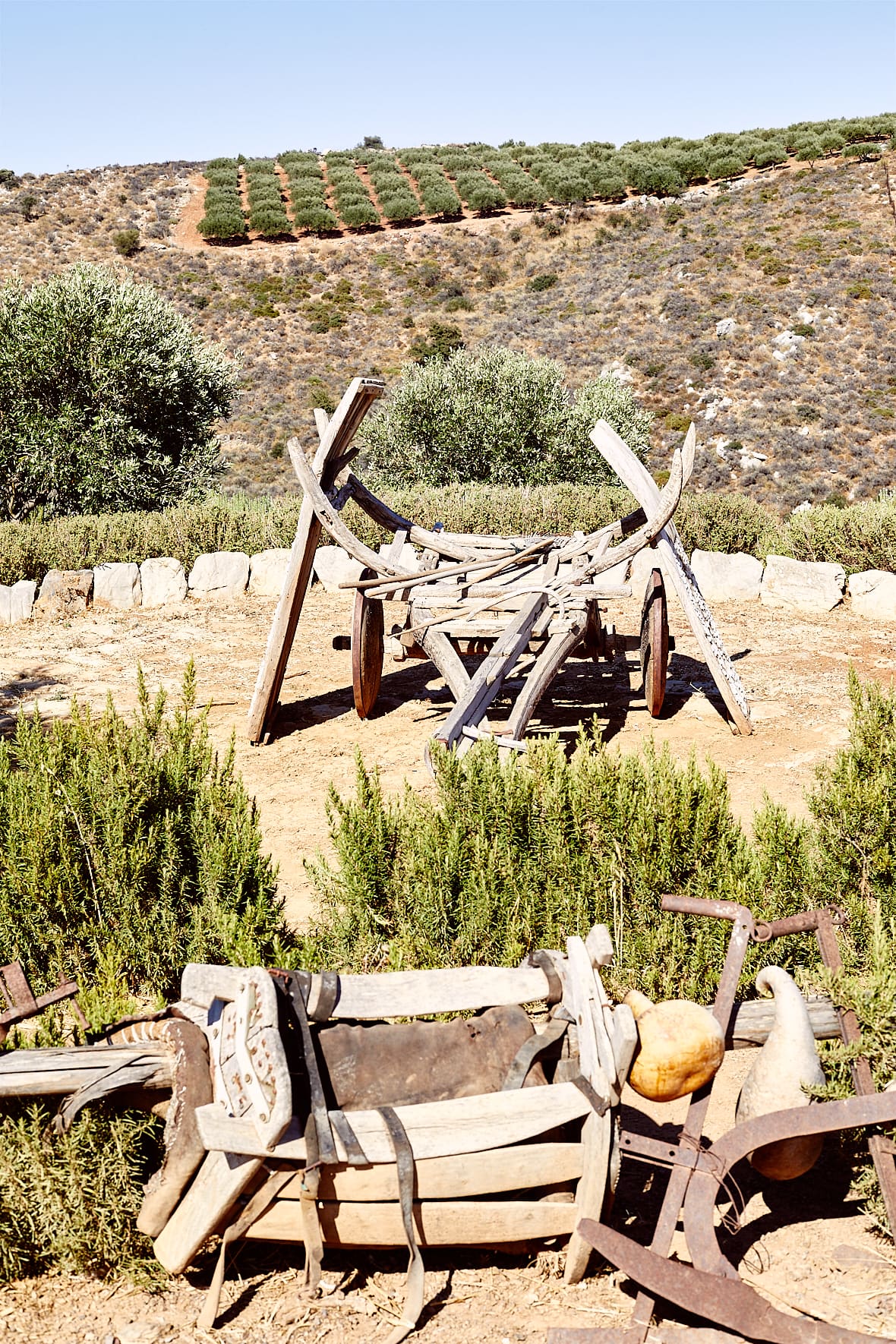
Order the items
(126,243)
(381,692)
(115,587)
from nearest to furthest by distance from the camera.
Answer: (381,692), (115,587), (126,243)

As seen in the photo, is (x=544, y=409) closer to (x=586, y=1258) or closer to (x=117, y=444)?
(x=117, y=444)

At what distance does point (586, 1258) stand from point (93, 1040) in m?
1.50

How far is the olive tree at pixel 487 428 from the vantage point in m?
18.5

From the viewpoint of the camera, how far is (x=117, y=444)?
1507 cm

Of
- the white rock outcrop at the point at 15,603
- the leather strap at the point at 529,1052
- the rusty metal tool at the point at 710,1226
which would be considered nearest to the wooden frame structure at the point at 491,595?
the leather strap at the point at 529,1052

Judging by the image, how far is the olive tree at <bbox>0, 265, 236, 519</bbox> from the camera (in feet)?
47.7

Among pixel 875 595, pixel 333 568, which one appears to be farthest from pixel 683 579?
pixel 333 568

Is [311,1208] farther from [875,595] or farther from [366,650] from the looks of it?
[875,595]

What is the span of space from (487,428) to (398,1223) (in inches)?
680

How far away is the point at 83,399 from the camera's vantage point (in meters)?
15.0

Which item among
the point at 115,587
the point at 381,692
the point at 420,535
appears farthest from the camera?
the point at 115,587

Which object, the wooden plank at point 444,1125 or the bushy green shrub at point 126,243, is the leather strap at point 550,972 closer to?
the wooden plank at point 444,1125

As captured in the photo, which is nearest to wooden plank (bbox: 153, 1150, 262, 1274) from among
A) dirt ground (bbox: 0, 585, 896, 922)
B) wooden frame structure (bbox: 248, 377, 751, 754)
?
dirt ground (bbox: 0, 585, 896, 922)

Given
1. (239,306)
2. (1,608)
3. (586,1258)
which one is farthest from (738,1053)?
(239,306)
